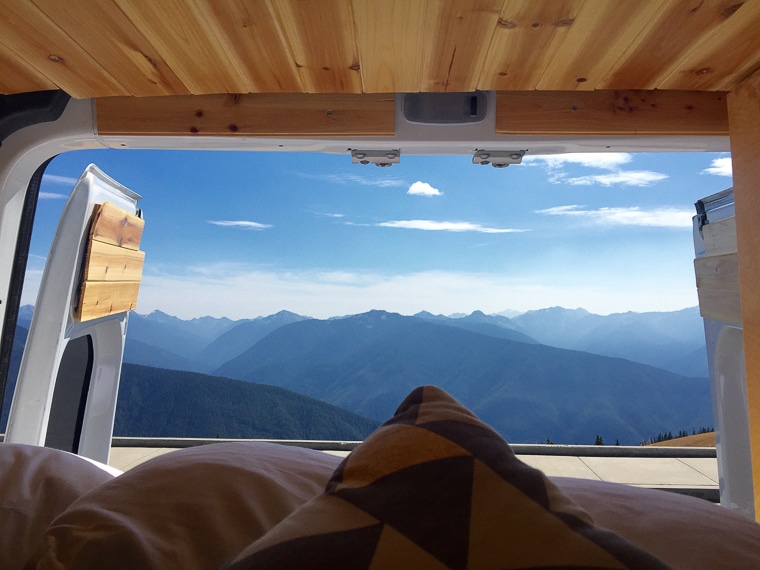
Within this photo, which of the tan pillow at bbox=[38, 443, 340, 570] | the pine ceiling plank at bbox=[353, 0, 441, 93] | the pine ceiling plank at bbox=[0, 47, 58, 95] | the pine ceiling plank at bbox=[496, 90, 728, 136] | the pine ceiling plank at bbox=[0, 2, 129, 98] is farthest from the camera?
the pine ceiling plank at bbox=[496, 90, 728, 136]

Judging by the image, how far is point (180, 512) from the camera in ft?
1.69

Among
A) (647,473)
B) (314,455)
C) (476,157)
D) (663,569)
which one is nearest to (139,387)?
(647,473)

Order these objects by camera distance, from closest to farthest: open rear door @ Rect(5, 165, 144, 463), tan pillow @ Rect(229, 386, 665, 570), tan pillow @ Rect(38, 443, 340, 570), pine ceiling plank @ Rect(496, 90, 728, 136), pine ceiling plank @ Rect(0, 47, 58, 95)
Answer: tan pillow @ Rect(229, 386, 665, 570), tan pillow @ Rect(38, 443, 340, 570), pine ceiling plank @ Rect(0, 47, 58, 95), pine ceiling plank @ Rect(496, 90, 728, 136), open rear door @ Rect(5, 165, 144, 463)

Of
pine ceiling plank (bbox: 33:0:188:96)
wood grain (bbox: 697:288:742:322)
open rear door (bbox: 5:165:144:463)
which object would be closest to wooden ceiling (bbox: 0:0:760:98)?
pine ceiling plank (bbox: 33:0:188:96)

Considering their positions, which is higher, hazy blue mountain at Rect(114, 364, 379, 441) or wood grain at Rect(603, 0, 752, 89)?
wood grain at Rect(603, 0, 752, 89)

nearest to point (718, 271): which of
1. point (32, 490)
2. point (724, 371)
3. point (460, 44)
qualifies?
point (724, 371)

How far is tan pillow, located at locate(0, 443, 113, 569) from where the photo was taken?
57cm

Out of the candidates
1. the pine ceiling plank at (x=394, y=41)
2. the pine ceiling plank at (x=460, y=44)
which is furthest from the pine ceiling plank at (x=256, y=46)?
the pine ceiling plank at (x=460, y=44)

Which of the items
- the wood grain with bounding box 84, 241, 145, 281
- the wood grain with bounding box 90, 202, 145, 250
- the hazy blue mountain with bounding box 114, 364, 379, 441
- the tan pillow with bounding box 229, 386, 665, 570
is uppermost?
the wood grain with bounding box 90, 202, 145, 250

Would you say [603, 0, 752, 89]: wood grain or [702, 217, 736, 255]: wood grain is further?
[702, 217, 736, 255]: wood grain

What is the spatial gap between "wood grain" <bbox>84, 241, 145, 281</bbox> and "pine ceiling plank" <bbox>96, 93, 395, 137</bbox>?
54 centimetres

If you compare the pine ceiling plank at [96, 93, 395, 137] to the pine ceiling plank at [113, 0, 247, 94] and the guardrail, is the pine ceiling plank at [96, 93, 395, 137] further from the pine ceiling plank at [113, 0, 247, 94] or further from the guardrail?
the guardrail

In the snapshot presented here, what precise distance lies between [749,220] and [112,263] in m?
2.46

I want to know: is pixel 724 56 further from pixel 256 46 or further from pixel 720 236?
pixel 256 46
